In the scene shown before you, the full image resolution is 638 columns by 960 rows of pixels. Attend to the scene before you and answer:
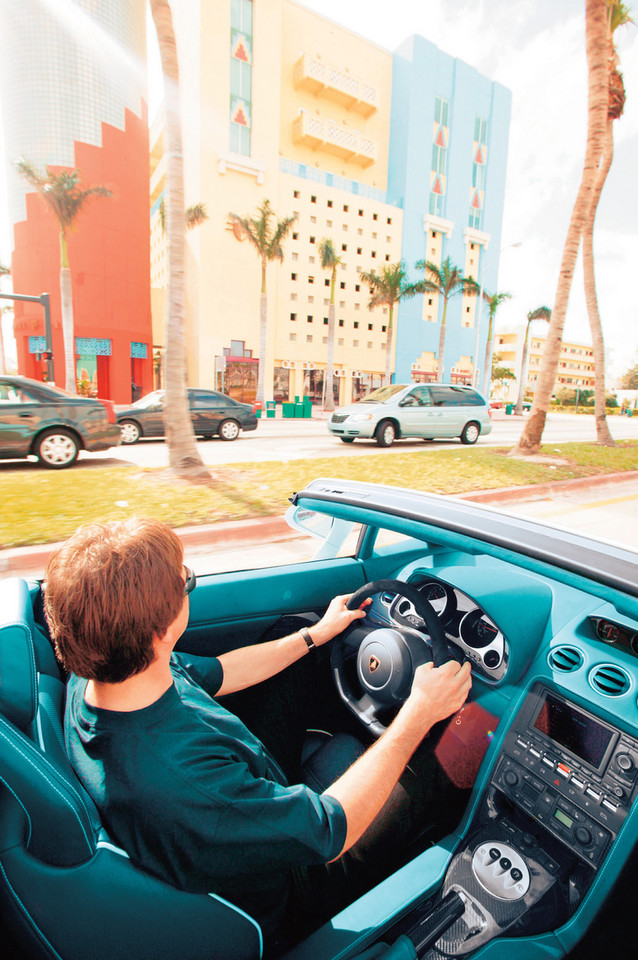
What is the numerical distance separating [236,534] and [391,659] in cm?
359

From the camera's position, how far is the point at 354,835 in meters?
1.15

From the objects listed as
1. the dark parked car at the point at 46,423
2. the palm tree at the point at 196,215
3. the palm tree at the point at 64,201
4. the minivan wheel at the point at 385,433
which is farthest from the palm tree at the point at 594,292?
the palm tree at the point at 196,215

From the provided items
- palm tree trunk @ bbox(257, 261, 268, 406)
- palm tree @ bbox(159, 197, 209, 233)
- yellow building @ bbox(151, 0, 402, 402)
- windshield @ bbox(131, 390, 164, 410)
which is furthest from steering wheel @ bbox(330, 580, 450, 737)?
yellow building @ bbox(151, 0, 402, 402)

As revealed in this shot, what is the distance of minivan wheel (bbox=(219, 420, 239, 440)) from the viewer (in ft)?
44.7

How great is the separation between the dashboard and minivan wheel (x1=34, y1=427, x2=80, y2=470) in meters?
7.75

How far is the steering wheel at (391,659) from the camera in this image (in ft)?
5.95

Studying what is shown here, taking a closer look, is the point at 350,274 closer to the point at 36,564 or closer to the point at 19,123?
the point at 19,123

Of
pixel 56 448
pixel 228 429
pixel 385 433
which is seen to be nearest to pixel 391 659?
pixel 56 448

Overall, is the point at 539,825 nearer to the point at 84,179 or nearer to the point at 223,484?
the point at 223,484

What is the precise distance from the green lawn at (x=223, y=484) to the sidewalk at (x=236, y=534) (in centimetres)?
20

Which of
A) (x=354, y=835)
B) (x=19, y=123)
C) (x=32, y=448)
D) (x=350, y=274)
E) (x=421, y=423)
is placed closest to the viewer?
(x=354, y=835)

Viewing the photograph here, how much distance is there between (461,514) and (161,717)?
37.9 inches

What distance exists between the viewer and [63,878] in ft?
2.93

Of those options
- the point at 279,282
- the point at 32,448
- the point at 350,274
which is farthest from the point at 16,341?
the point at 32,448
